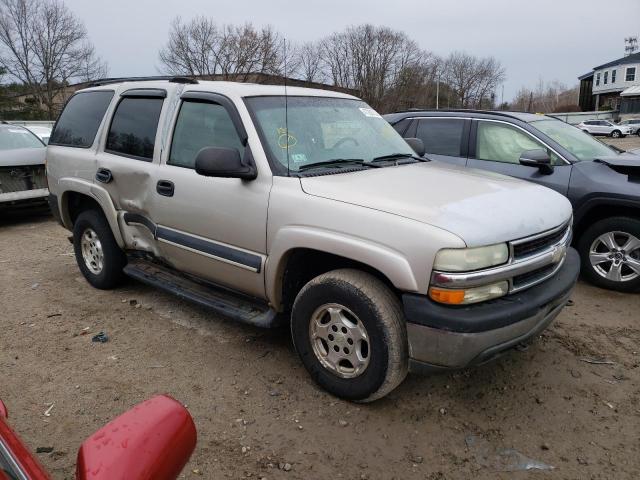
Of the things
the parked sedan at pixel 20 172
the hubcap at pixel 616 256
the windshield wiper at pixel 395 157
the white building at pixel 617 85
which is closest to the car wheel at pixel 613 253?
the hubcap at pixel 616 256

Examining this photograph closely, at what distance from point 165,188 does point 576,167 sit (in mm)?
3924

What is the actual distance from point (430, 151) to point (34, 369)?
A: 4544 mm

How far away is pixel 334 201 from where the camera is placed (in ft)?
9.31

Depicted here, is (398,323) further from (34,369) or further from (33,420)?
(34,369)

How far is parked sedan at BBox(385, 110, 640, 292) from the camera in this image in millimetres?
4691

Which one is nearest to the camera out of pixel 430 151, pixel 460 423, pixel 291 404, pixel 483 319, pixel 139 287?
pixel 483 319

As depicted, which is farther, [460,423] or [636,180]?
[636,180]

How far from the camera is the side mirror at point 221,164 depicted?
119 inches

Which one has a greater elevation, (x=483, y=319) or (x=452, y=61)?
(x=452, y=61)

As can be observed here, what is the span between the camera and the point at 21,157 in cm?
790

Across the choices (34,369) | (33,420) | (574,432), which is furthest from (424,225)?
(34,369)

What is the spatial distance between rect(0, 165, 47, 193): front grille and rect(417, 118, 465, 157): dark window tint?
6117mm

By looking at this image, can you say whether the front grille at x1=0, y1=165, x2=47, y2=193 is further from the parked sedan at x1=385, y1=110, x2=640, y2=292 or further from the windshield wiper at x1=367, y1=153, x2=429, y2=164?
the windshield wiper at x1=367, y1=153, x2=429, y2=164

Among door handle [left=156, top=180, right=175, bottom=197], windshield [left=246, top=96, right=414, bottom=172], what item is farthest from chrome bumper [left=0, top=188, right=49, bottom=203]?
windshield [left=246, top=96, right=414, bottom=172]
